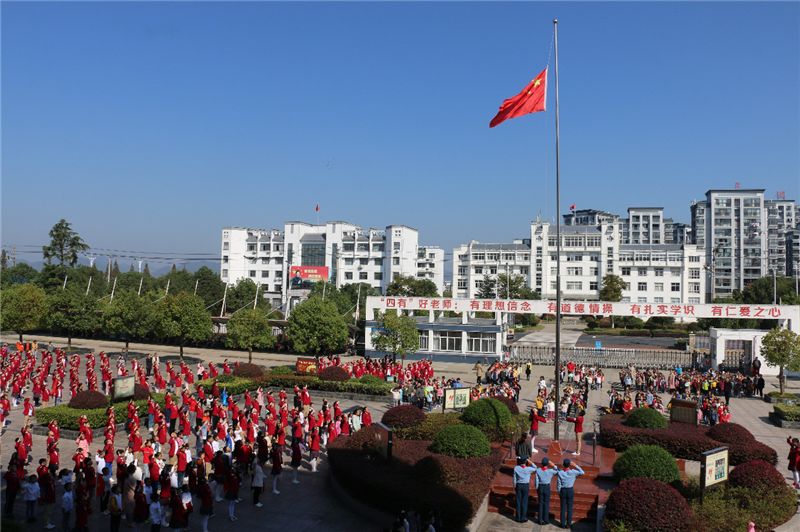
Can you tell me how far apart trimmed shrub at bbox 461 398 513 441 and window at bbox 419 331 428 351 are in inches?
903

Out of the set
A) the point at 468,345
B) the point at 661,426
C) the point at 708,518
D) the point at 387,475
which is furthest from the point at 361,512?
the point at 468,345

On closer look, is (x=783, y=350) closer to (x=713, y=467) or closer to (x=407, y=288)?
(x=713, y=467)

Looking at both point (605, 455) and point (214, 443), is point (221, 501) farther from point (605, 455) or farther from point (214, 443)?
point (605, 455)

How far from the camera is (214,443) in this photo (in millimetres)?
16562

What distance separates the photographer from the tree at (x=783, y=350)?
A: 2945 cm

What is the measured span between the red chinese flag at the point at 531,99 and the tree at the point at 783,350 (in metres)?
19.3

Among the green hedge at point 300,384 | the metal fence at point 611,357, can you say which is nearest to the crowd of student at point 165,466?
the green hedge at point 300,384

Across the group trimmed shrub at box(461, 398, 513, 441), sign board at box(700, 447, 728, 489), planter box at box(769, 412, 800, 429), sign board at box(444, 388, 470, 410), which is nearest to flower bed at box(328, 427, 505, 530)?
trimmed shrub at box(461, 398, 513, 441)

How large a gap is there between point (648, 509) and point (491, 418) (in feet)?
24.4

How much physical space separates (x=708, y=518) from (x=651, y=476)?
1719mm

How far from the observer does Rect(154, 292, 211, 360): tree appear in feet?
133

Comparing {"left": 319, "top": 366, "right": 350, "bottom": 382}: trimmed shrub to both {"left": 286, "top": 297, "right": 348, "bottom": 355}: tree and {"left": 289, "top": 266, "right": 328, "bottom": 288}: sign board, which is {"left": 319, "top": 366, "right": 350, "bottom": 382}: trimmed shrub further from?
{"left": 289, "top": 266, "right": 328, "bottom": 288}: sign board

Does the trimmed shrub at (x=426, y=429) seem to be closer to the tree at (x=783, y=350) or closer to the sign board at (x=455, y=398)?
the sign board at (x=455, y=398)

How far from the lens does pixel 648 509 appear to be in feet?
37.5
